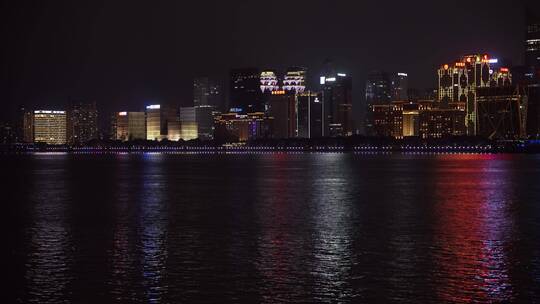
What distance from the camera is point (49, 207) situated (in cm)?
5131

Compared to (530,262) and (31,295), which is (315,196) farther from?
(31,295)

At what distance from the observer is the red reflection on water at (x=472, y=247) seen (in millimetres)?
23109

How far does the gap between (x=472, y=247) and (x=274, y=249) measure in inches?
313

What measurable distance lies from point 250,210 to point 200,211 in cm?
306

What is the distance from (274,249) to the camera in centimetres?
3112

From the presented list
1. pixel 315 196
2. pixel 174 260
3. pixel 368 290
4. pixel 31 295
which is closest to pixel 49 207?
pixel 315 196

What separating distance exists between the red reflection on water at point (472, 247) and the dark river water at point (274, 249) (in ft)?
→ 0.19

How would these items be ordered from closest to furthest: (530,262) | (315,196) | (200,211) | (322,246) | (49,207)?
(530,262) → (322,246) → (200,211) → (49,207) → (315,196)

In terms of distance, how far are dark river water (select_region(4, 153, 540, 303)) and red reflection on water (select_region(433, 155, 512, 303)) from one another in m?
0.06

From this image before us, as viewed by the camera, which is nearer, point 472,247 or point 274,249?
point 274,249

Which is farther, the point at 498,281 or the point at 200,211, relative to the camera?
the point at 200,211

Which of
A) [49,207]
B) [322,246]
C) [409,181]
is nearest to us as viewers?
[322,246]

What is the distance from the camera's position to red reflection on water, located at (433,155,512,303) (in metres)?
23.1

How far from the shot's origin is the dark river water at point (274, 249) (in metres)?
23.2
